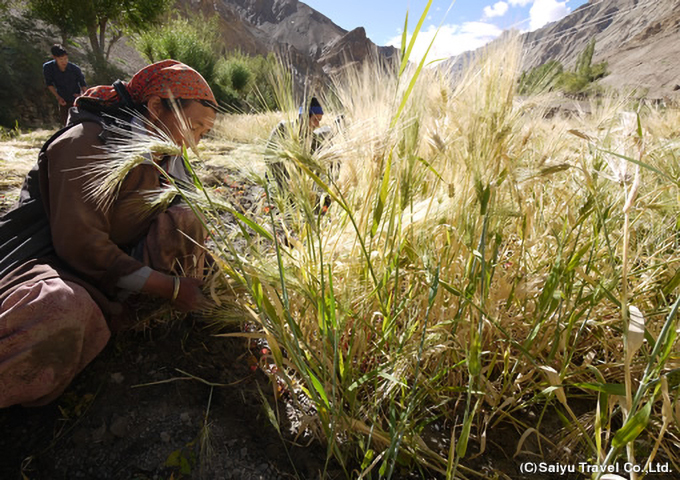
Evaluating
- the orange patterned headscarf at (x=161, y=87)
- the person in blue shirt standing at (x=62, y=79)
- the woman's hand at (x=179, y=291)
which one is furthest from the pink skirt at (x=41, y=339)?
the person in blue shirt standing at (x=62, y=79)

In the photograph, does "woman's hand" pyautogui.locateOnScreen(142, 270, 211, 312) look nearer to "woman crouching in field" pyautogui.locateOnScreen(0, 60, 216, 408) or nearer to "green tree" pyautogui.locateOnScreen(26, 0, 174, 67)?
"woman crouching in field" pyautogui.locateOnScreen(0, 60, 216, 408)

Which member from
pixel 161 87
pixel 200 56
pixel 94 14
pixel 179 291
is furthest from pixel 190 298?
pixel 200 56

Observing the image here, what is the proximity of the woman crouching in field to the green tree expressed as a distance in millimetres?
16437

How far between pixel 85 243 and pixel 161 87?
2.03 feet

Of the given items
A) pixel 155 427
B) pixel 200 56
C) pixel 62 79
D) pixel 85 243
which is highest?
pixel 200 56

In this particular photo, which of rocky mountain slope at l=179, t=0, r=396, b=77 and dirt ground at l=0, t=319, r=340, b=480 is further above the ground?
rocky mountain slope at l=179, t=0, r=396, b=77

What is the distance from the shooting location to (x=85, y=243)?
109 cm

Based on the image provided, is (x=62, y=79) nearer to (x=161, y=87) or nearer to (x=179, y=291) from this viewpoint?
(x=161, y=87)

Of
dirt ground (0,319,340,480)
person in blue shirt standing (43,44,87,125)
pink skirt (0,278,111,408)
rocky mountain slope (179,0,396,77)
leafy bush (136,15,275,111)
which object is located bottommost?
dirt ground (0,319,340,480)

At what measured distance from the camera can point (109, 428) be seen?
963 mm

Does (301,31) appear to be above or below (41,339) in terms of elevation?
above

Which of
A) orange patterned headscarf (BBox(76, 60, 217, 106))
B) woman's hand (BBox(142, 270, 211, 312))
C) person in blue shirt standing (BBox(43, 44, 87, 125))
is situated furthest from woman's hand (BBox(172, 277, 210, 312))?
person in blue shirt standing (BBox(43, 44, 87, 125))

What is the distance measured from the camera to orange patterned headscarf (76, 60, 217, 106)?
1260 millimetres

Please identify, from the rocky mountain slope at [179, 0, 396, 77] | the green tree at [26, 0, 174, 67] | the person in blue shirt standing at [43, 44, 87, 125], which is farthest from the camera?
the rocky mountain slope at [179, 0, 396, 77]
